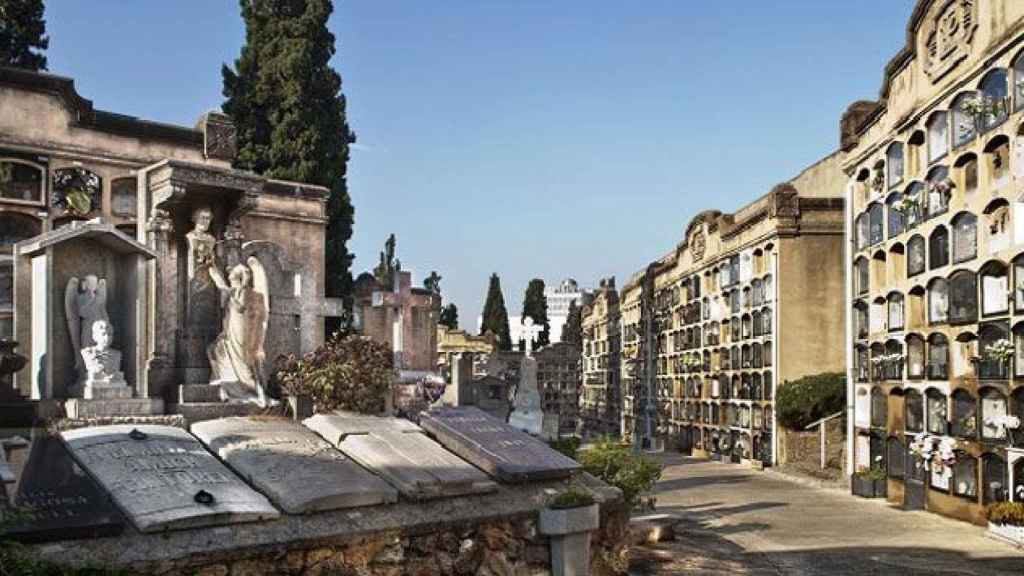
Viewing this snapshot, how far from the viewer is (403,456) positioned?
8.45m

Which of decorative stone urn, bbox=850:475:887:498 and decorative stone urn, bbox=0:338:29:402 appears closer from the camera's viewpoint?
decorative stone urn, bbox=0:338:29:402

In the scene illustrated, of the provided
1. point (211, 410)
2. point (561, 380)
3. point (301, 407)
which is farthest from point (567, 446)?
point (561, 380)

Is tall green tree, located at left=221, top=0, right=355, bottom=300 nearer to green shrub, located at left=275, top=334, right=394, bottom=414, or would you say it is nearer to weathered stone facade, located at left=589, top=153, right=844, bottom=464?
weathered stone facade, located at left=589, top=153, right=844, bottom=464

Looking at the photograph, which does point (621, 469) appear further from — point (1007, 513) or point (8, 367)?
point (8, 367)

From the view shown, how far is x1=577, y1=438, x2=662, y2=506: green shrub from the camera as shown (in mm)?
12367

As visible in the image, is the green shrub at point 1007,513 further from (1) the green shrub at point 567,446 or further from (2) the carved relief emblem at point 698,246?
(2) the carved relief emblem at point 698,246

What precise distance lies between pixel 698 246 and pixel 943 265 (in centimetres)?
1679

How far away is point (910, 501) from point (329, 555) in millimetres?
14013

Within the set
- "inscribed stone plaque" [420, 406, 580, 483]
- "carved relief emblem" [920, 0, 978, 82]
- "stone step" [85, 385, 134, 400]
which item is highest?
"carved relief emblem" [920, 0, 978, 82]

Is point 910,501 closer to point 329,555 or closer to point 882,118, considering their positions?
point 882,118

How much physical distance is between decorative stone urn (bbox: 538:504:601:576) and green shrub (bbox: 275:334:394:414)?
294 centimetres

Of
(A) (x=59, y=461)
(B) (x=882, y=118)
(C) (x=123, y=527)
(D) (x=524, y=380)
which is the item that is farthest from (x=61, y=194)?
(B) (x=882, y=118)

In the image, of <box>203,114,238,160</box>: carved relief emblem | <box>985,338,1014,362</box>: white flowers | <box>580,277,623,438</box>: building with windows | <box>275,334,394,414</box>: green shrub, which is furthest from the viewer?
<box>580,277,623,438</box>: building with windows

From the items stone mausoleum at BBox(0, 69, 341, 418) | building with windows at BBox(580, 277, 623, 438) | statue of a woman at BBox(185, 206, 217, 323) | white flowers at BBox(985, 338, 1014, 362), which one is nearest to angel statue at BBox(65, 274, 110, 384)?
stone mausoleum at BBox(0, 69, 341, 418)
